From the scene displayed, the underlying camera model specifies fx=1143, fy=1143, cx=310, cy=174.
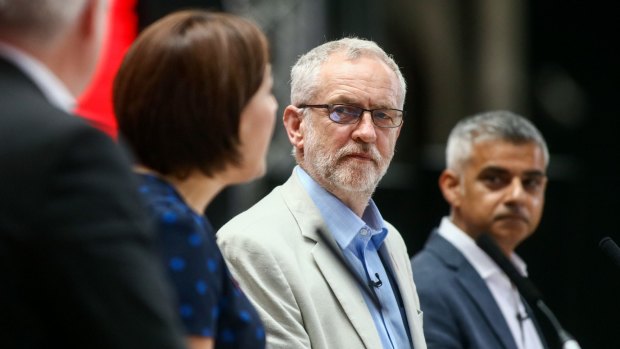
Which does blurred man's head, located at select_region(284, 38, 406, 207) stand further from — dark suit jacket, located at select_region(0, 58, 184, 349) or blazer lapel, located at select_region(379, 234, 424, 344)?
dark suit jacket, located at select_region(0, 58, 184, 349)

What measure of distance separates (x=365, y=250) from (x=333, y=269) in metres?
0.17

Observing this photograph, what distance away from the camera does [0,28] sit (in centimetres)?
122

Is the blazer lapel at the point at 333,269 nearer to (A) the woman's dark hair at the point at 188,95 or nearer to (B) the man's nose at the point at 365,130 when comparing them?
(B) the man's nose at the point at 365,130

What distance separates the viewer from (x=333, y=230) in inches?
103

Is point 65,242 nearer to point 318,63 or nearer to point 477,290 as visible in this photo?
point 318,63

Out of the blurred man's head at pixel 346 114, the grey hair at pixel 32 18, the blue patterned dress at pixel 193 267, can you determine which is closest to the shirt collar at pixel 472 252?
the blurred man's head at pixel 346 114

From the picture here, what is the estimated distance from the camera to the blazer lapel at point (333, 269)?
7.96 ft

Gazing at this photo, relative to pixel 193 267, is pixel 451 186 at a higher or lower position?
lower

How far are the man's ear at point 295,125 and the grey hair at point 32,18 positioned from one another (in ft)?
5.34

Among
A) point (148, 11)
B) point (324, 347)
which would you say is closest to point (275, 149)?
point (148, 11)

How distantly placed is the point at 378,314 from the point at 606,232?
4472mm

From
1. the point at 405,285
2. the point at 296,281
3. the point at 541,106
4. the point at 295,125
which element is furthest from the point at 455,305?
the point at 541,106

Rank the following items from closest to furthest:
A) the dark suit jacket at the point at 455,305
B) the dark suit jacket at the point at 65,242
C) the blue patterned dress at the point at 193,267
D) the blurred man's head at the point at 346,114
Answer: the dark suit jacket at the point at 65,242, the blue patterned dress at the point at 193,267, the blurred man's head at the point at 346,114, the dark suit jacket at the point at 455,305

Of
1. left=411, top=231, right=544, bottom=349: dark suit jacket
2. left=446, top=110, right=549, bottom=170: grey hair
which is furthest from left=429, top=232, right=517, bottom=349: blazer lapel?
left=446, top=110, right=549, bottom=170: grey hair
